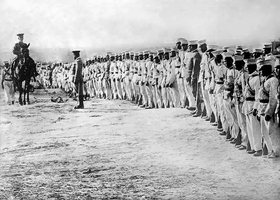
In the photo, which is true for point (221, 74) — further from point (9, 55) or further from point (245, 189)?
point (9, 55)

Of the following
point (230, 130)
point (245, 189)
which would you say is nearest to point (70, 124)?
point (230, 130)

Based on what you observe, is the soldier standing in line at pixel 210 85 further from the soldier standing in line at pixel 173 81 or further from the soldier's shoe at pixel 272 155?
the soldier's shoe at pixel 272 155

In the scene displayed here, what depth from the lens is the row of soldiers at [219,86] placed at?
8016mm

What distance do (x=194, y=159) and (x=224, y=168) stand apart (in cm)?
71

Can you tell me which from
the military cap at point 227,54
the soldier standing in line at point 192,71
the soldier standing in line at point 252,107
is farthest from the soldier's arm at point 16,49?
the soldier standing in line at point 252,107

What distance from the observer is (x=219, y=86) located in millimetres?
9945

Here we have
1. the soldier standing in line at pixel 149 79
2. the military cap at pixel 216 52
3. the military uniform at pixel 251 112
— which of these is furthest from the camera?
the soldier standing in line at pixel 149 79

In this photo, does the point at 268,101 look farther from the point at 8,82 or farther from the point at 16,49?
the point at 8,82

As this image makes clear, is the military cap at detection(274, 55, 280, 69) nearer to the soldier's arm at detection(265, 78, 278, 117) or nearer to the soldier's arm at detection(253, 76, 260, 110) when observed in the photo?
the soldier's arm at detection(265, 78, 278, 117)

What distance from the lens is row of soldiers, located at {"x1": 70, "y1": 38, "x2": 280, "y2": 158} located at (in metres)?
8.02

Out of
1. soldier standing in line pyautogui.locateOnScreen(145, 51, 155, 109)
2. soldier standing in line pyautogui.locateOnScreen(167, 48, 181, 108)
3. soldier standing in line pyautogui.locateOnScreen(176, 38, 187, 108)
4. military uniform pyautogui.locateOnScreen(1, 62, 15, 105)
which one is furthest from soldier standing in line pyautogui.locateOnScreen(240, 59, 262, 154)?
military uniform pyautogui.locateOnScreen(1, 62, 15, 105)

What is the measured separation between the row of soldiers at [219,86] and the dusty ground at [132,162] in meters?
0.28

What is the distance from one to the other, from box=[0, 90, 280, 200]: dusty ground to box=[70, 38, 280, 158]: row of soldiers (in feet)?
0.93

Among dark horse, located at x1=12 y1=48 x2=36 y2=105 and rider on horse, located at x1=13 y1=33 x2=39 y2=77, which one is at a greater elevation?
rider on horse, located at x1=13 y1=33 x2=39 y2=77
